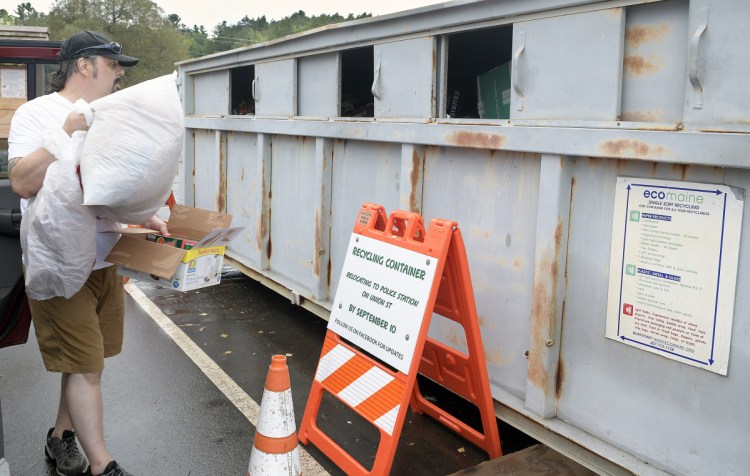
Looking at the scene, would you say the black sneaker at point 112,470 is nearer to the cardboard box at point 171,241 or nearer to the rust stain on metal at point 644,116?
the cardboard box at point 171,241

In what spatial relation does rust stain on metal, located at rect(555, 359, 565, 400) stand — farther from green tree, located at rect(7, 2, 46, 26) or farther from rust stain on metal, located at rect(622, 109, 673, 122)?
green tree, located at rect(7, 2, 46, 26)

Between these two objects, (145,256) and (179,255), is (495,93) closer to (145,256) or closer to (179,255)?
(179,255)

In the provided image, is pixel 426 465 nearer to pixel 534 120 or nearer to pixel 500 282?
pixel 500 282

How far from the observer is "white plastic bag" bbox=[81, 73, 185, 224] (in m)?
2.84

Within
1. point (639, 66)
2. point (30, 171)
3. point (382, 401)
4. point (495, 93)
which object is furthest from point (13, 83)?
point (639, 66)

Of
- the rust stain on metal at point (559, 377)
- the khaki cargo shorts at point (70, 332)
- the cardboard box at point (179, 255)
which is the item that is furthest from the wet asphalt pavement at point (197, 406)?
the cardboard box at point (179, 255)

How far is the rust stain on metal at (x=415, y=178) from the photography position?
419cm

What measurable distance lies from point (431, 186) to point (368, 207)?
0.51 m

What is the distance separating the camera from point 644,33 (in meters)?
2.91

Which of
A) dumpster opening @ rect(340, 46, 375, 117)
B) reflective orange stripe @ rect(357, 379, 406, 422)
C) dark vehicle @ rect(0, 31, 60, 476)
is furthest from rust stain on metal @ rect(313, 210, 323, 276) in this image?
dark vehicle @ rect(0, 31, 60, 476)

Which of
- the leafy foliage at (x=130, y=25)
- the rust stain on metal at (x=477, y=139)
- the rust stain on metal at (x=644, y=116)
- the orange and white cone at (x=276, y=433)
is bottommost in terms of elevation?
the orange and white cone at (x=276, y=433)

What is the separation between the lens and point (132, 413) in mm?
4223

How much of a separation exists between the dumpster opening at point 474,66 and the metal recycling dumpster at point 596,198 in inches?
1.2

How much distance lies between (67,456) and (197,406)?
100 cm
